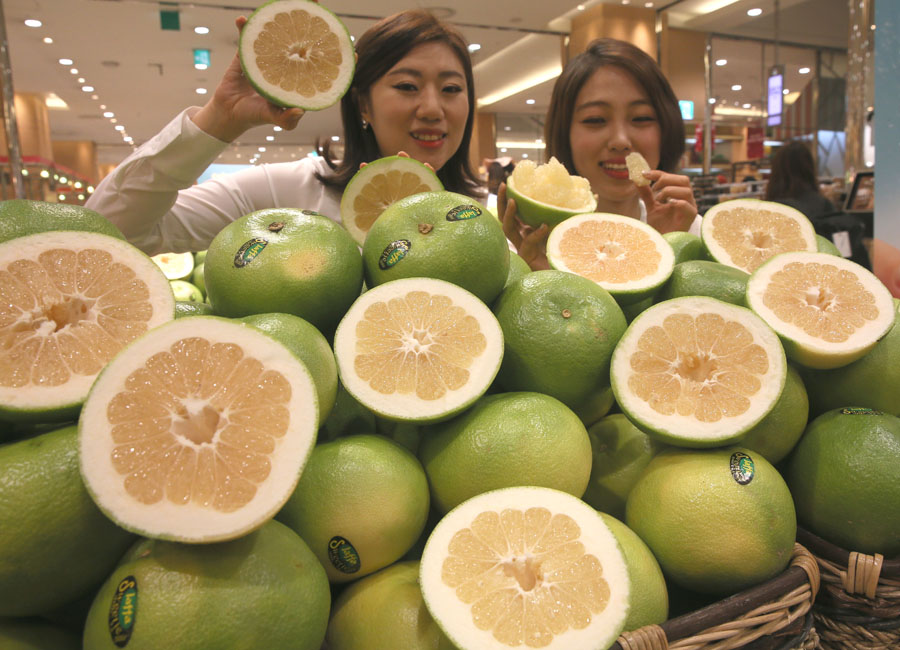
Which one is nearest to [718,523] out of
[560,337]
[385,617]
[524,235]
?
[560,337]

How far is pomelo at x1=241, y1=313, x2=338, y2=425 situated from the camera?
764 millimetres

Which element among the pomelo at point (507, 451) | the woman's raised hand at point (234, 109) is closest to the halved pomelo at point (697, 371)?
the pomelo at point (507, 451)

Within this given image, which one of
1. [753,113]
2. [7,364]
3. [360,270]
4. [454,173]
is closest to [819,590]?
[360,270]

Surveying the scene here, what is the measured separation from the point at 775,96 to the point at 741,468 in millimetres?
8900

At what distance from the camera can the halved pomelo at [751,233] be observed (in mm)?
1256

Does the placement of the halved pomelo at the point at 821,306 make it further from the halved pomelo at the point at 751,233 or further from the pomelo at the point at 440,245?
the pomelo at the point at 440,245

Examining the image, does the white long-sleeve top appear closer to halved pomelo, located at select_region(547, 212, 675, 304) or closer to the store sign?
halved pomelo, located at select_region(547, 212, 675, 304)

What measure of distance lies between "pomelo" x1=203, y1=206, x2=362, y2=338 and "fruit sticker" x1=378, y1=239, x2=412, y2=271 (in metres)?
0.05

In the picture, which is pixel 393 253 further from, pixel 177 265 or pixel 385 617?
pixel 177 265

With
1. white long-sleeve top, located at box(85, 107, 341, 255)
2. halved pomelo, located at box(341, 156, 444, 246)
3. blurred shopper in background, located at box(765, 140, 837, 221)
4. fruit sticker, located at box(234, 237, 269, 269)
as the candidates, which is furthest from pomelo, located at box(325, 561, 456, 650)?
blurred shopper in background, located at box(765, 140, 837, 221)

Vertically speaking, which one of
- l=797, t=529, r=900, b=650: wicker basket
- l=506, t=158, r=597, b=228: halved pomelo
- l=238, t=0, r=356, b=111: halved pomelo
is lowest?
l=797, t=529, r=900, b=650: wicker basket

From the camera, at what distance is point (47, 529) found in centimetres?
59

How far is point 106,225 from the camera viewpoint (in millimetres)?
875

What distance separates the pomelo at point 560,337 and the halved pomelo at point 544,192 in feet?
1.60
